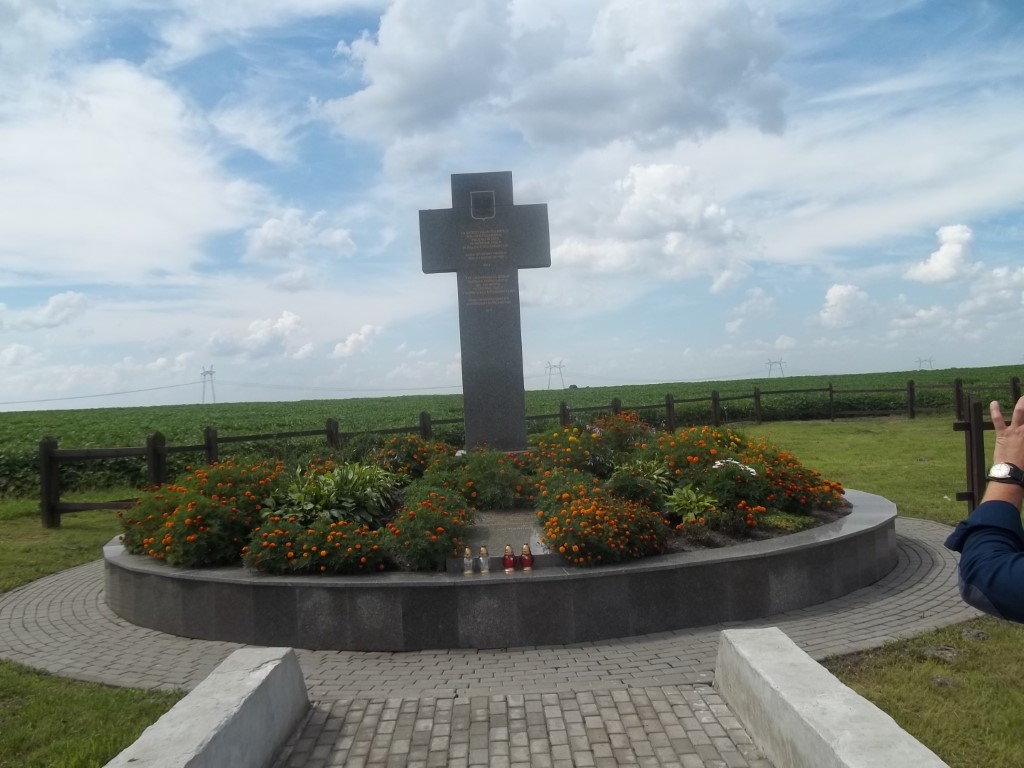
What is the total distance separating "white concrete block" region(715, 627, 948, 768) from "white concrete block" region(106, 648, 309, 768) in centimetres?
241

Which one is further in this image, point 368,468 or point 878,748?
point 368,468

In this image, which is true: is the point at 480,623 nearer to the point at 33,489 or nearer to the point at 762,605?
the point at 762,605

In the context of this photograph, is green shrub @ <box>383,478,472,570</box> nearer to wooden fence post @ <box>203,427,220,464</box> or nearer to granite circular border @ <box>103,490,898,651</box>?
granite circular border @ <box>103,490,898,651</box>

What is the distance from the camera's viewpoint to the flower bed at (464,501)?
650 centimetres

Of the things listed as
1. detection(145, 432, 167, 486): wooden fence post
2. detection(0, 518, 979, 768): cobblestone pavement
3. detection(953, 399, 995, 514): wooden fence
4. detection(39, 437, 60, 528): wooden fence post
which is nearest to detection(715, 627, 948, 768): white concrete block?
detection(0, 518, 979, 768): cobblestone pavement

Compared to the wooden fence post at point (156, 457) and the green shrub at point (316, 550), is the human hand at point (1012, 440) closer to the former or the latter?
the green shrub at point (316, 550)

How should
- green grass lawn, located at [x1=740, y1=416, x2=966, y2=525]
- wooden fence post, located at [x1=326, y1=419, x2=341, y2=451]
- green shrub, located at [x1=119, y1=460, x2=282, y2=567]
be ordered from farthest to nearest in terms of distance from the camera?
wooden fence post, located at [x1=326, y1=419, x2=341, y2=451], green grass lawn, located at [x1=740, y1=416, x2=966, y2=525], green shrub, located at [x1=119, y1=460, x2=282, y2=567]

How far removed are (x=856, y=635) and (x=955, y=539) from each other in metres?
4.20

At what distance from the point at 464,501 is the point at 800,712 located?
4462 mm

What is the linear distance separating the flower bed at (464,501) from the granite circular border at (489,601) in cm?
21

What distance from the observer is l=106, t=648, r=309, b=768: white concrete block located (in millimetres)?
3264

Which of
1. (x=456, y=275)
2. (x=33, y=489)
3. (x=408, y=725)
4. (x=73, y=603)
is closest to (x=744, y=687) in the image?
(x=408, y=725)

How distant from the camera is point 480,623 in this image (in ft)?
19.8

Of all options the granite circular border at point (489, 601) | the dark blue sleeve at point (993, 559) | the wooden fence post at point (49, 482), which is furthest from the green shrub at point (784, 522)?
the wooden fence post at point (49, 482)
